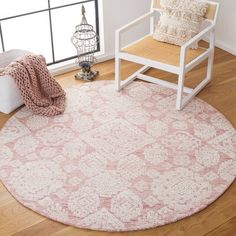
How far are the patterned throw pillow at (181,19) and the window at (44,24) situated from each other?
750 millimetres

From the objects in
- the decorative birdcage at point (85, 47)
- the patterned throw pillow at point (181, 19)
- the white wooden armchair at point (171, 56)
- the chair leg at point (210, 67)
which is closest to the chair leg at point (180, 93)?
the white wooden armchair at point (171, 56)

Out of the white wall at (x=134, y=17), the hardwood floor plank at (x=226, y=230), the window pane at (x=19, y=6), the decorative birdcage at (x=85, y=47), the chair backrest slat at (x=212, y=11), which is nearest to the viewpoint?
the hardwood floor plank at (x=226, y=230)

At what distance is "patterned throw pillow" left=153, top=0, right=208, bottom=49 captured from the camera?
349 cm

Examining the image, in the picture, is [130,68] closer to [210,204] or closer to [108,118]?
[108,118]

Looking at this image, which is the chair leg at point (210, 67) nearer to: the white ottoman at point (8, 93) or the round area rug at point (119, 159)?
the round area rug at point (119, 159)

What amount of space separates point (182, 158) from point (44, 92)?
1.18 meters

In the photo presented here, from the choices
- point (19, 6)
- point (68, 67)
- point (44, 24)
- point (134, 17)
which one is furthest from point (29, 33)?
point (134, 17)

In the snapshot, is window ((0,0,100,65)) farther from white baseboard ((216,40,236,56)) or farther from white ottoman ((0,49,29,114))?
white baseboard ((216,40,236,56))

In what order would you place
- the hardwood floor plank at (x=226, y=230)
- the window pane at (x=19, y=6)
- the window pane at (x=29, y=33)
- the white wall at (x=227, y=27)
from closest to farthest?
1. the hardwood floor plank at (x=226, y=230)
2. the window pane at (x=19, y=6)
3. the window pane at (x=29, y=33)
4. the white wall at (x=227, y=27)

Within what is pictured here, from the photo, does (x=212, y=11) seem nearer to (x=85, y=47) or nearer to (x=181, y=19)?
(x=181, y=19)

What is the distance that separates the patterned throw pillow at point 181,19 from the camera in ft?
11.5

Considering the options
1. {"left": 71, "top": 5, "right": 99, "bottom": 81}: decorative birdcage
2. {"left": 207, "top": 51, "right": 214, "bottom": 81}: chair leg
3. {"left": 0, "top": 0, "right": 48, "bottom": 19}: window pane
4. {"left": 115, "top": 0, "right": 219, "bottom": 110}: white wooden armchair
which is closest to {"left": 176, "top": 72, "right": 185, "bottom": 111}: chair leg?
{"left": 115, "top": 0, "right": 219, "bottom": 110}: white wooden armchair

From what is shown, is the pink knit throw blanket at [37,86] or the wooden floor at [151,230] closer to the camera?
the wooden floor at [151,230]

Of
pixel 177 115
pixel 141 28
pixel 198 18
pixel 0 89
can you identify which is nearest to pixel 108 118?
pixel 177 115
